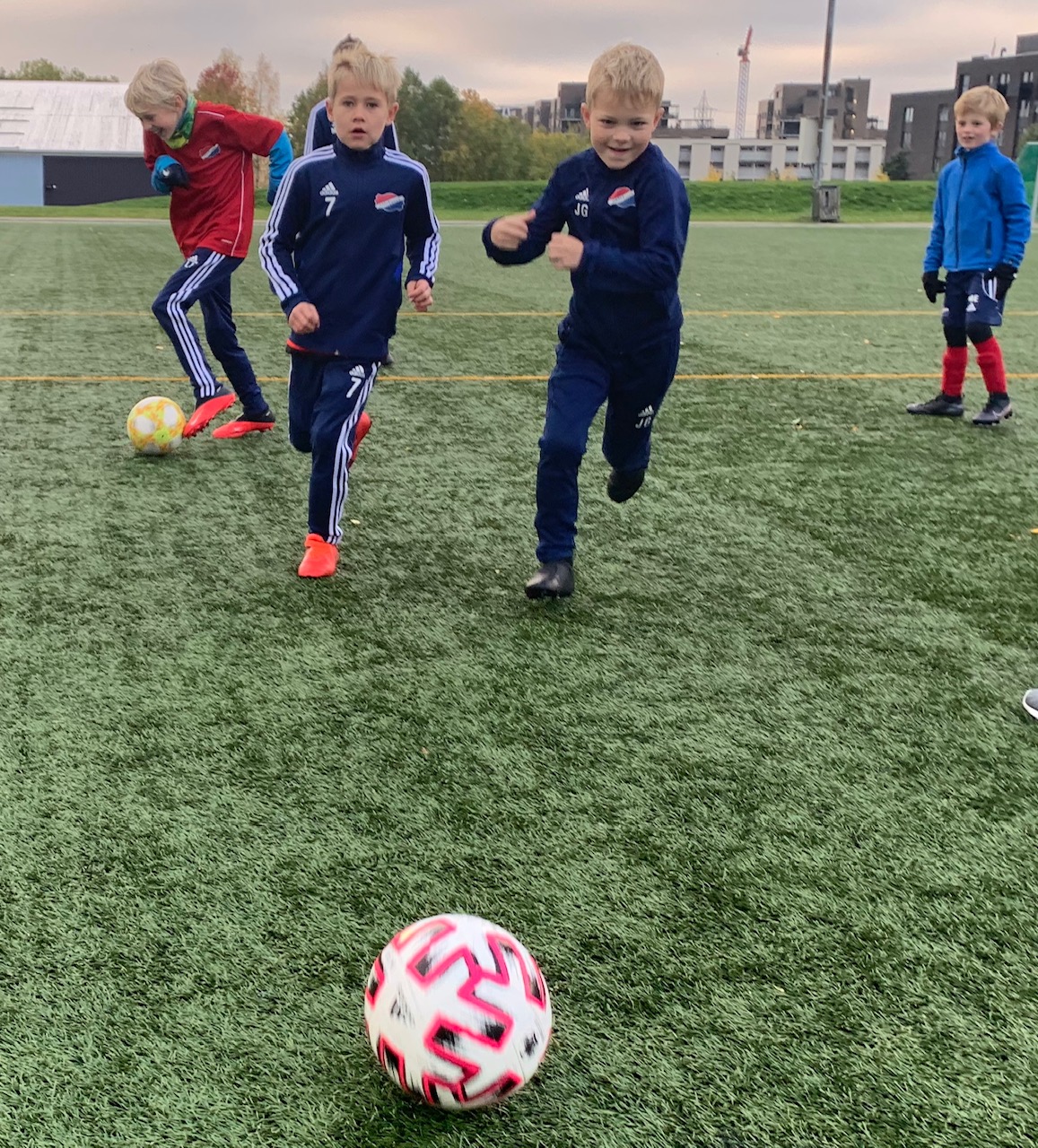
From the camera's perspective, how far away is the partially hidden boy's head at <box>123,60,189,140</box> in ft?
18.4

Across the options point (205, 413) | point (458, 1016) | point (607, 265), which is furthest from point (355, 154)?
point (458, 1016)

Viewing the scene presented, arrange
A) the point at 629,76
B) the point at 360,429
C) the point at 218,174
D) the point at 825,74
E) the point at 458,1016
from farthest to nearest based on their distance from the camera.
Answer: the point at 825,74, the point at 218,174, the point at 360,429, the point at 629,76, the point at 458,1016

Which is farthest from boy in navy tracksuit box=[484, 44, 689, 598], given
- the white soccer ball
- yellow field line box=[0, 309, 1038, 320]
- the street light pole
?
the street light pole

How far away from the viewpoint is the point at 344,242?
13.8 ft

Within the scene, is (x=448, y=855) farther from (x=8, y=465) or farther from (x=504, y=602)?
(x=8, y=465)

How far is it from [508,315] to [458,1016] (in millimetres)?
10745

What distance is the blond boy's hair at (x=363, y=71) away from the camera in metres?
3.92

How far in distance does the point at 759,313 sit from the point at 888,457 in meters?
6.39

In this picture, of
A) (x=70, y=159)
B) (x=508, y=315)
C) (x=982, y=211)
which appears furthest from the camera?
(x=70, y=159)

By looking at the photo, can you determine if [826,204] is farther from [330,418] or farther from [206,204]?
[330,418]

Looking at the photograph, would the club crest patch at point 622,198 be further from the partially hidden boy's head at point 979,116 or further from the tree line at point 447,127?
the tree line at point 447,127

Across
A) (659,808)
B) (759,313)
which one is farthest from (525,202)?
(659,808)

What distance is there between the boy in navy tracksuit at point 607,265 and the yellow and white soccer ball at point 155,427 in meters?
2.63

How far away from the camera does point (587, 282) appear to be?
12.6 ft
